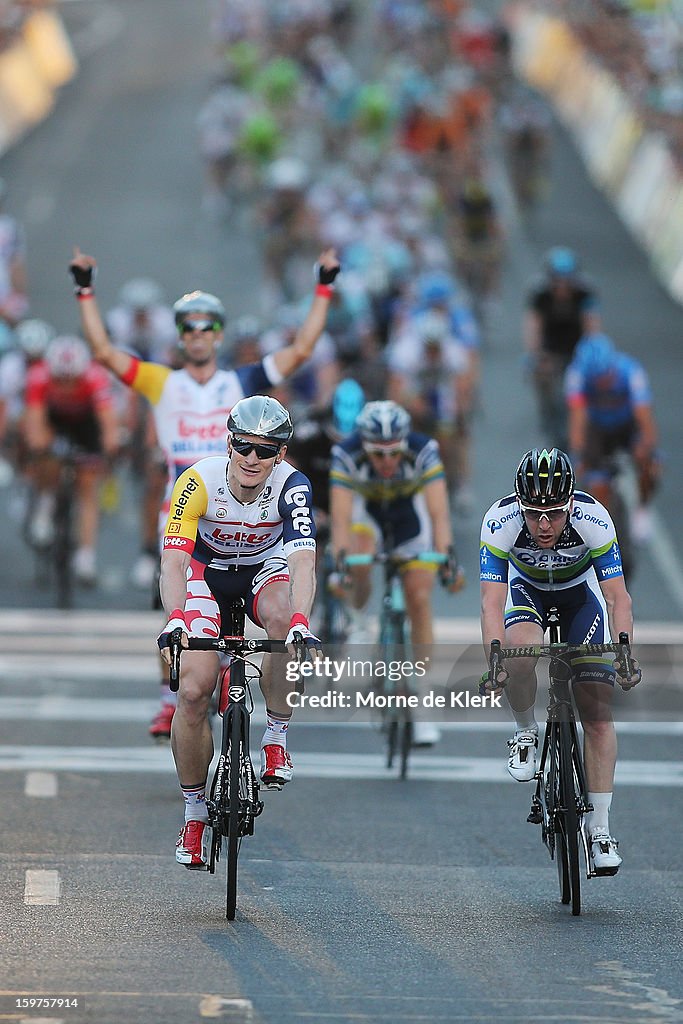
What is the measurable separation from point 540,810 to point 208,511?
1.81 metres

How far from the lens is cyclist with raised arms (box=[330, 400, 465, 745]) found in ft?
39.9

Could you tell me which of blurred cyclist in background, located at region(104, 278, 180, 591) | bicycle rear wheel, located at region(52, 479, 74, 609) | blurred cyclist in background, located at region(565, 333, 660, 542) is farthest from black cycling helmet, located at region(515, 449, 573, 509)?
blurred cyclist in background, located at region(104, 278, 180, 591)

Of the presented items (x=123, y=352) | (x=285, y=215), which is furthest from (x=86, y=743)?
(x=285, y=215)

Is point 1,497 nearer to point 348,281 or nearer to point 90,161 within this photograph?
point 348,281

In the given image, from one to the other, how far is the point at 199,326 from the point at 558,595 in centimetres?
335

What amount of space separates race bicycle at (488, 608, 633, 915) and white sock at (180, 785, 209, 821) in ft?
4.19

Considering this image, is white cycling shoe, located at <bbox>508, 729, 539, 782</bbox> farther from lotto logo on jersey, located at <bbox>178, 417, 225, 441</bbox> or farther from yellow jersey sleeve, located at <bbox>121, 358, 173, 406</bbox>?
yellow jersey sleeve, located at <bbox>121, 358, 173, 406</bbox>

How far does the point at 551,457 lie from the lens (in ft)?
28.6

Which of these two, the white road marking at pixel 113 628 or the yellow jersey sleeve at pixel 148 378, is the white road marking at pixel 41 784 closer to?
the yellow jersey sleeve at pixel 148 378

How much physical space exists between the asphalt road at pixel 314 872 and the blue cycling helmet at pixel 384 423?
1864mm

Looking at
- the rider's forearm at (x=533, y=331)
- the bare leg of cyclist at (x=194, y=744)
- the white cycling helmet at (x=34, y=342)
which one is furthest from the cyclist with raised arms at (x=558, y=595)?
the rider's forearm at (x=533, y=331)

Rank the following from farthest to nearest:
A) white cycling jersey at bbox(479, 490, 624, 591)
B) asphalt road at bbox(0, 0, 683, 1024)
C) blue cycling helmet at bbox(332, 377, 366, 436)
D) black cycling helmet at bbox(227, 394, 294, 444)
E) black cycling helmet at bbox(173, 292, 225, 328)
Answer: blue cycling helmet at bbox(332, 377, 366, 436) < black cycling helmet at bbox(173, 292, 225, 328) < white cycling jersey at bbox(479, 490, 624, 591) < black cycling helmet at bbox(227, 394, 294, 444) < asphalt road at bbox(0, 0, 683, 1024)

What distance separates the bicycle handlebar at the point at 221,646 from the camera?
8.31m
